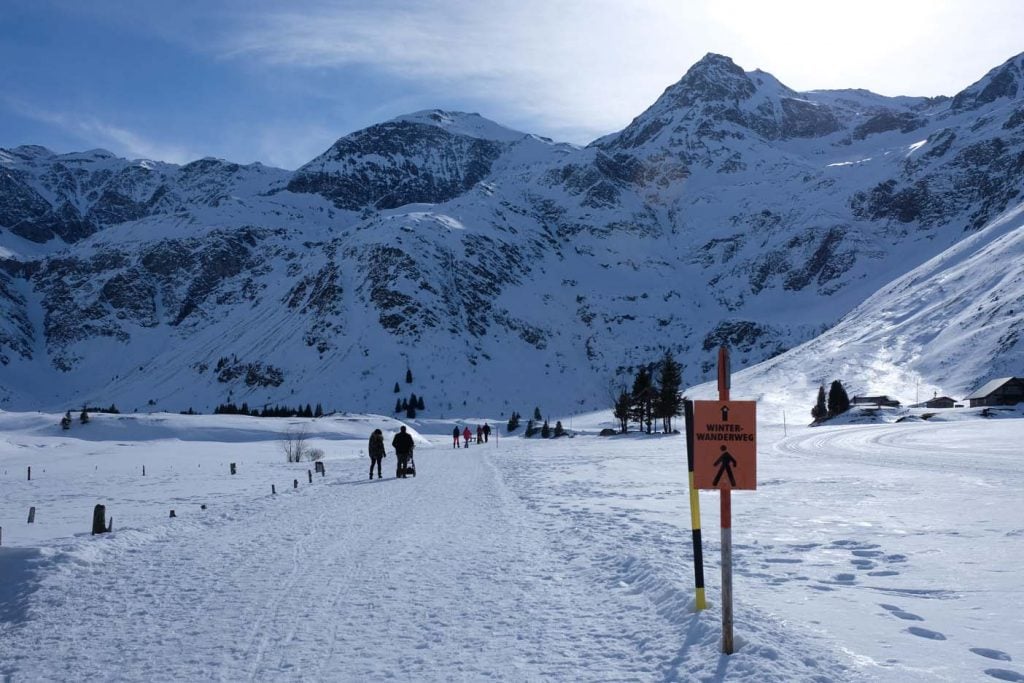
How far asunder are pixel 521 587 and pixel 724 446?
157 inches

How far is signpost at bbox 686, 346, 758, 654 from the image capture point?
20.8 ft

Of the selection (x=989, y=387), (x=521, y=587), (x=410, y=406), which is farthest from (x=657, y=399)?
(x=410, y=406)

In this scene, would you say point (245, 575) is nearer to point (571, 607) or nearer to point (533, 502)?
point (571, 607)

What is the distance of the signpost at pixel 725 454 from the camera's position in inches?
250

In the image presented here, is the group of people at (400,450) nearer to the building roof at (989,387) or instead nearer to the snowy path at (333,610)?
the snowy path at (333,610)

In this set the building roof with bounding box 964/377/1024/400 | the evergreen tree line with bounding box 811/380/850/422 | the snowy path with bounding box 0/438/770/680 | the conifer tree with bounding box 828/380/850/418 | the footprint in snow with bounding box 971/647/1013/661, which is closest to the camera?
the footprint in snow with bounding box 971/647/1013/661

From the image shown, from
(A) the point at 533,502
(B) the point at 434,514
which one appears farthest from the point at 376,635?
(A) the point at 533,502

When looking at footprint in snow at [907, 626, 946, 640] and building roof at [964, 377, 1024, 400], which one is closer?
footprint in snow at [907, 626, 946, 640]

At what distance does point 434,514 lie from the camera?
16.0 m

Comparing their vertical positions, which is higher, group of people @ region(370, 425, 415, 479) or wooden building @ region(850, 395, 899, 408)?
wooden building @ region(850, 395, 899, 408)

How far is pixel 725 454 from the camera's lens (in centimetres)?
645

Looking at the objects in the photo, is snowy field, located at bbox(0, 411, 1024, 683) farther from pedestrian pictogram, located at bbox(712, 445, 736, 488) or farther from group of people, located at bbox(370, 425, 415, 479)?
group of people, located at bbox(370, 425, 415, 479)

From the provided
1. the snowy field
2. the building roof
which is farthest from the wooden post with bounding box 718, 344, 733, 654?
the building roof

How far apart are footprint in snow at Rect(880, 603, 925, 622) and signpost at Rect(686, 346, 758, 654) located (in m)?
2.34
